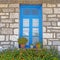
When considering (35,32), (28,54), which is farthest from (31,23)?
(28,54)

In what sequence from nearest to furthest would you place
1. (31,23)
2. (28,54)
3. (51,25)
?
1. (28,54)
2. (51,25)
3. (31,23)

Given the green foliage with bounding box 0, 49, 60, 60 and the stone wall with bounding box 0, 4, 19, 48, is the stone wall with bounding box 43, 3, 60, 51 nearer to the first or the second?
the green foliage with bounding box 0, 49, 60, 60

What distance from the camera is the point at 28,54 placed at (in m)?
7.54

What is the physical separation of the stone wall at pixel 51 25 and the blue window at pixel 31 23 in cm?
25

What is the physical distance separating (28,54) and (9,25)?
1.36 metres

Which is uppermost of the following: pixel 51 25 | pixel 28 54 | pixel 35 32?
pixel 51 25

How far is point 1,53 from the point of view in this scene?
7.93 metres

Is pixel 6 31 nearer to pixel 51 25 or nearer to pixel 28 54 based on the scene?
pixel 28 54

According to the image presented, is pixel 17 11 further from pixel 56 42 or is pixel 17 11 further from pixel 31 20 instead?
pixel 56 42

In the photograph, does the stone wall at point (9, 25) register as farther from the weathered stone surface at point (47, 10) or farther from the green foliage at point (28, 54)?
the weathered stone surface at point (47, 10)

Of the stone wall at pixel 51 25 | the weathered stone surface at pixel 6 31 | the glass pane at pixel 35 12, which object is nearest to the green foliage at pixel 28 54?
the stone wall at pixel 51 25

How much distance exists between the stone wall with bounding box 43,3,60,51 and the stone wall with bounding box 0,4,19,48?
0.97 m

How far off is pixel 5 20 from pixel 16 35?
0.65 m

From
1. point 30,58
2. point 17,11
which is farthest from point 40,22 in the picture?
point 30,58
